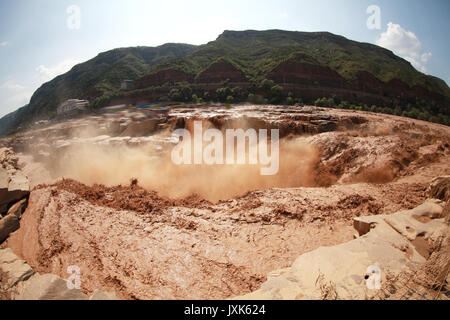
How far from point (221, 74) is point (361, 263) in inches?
1588

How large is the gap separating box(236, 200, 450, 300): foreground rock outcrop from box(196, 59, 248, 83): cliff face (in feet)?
123

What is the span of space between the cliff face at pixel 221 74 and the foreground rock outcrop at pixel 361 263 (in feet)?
123

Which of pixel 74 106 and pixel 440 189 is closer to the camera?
pixel 440 189

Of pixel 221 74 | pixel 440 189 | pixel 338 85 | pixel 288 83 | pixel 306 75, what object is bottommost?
pixel 440 189

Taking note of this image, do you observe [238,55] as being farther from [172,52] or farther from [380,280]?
[380,280]

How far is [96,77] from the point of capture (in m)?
52.9

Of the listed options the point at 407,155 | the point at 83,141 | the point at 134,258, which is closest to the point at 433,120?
the point at 407,155

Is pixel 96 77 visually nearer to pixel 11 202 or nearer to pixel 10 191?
pixel 10 191

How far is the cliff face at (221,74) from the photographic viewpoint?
124 feet

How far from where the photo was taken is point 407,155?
30.2ft

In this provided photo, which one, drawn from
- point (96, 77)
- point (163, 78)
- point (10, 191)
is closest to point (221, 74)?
point (163, 78)

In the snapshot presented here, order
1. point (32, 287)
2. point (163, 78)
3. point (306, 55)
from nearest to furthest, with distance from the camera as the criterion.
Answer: point (32, 287)
point (306, 55)
point (163, 78)

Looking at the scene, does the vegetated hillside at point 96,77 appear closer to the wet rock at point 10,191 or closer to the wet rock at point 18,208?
the wet rock at point 10,191

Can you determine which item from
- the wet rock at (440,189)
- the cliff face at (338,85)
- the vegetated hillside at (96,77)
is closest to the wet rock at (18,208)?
the wet rock at (440,189)
